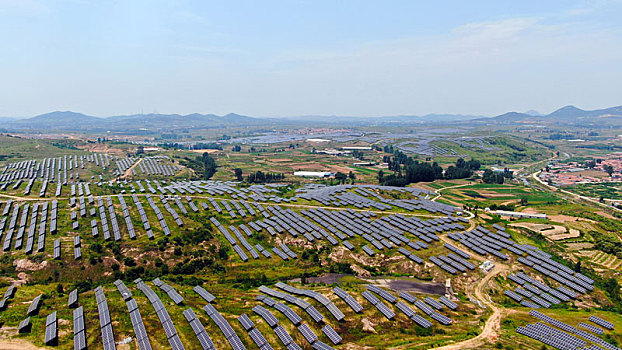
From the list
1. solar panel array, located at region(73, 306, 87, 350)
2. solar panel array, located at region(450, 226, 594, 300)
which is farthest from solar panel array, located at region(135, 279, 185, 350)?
solar panel array, located at region(450, 226, 594, 300)

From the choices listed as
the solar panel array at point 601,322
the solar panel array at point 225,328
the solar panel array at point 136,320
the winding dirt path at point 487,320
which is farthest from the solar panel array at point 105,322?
the solar panel array at point 601,322

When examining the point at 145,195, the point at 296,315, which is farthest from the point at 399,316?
the point at 145,195

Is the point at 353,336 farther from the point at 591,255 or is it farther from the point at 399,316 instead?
the point at 591,255

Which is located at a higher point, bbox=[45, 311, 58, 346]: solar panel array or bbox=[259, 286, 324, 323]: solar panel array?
bbox=[45, 311, 58, 346]: solar panel array

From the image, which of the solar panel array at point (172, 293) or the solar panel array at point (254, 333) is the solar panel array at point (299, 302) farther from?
the solar panel array at point (172, 293)

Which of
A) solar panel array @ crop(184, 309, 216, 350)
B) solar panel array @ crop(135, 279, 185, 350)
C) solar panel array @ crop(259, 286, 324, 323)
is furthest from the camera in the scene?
solar panel array @ crop(259, 286, 324, 323)

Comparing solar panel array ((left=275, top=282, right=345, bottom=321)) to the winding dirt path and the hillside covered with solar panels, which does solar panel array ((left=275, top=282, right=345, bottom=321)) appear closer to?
the hillside covered with solar panels

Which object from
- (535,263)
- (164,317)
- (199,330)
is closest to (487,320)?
(535,263)

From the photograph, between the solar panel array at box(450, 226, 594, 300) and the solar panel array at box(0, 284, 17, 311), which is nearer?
the solar panel array at box(0, 284, 17, 311)

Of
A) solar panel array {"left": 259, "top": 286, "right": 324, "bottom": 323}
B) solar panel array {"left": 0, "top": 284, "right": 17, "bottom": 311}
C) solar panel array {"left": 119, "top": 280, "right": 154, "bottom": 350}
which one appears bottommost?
solar panel array {"left": 259, "top": 286, "right": 324, "bottom": 323}
